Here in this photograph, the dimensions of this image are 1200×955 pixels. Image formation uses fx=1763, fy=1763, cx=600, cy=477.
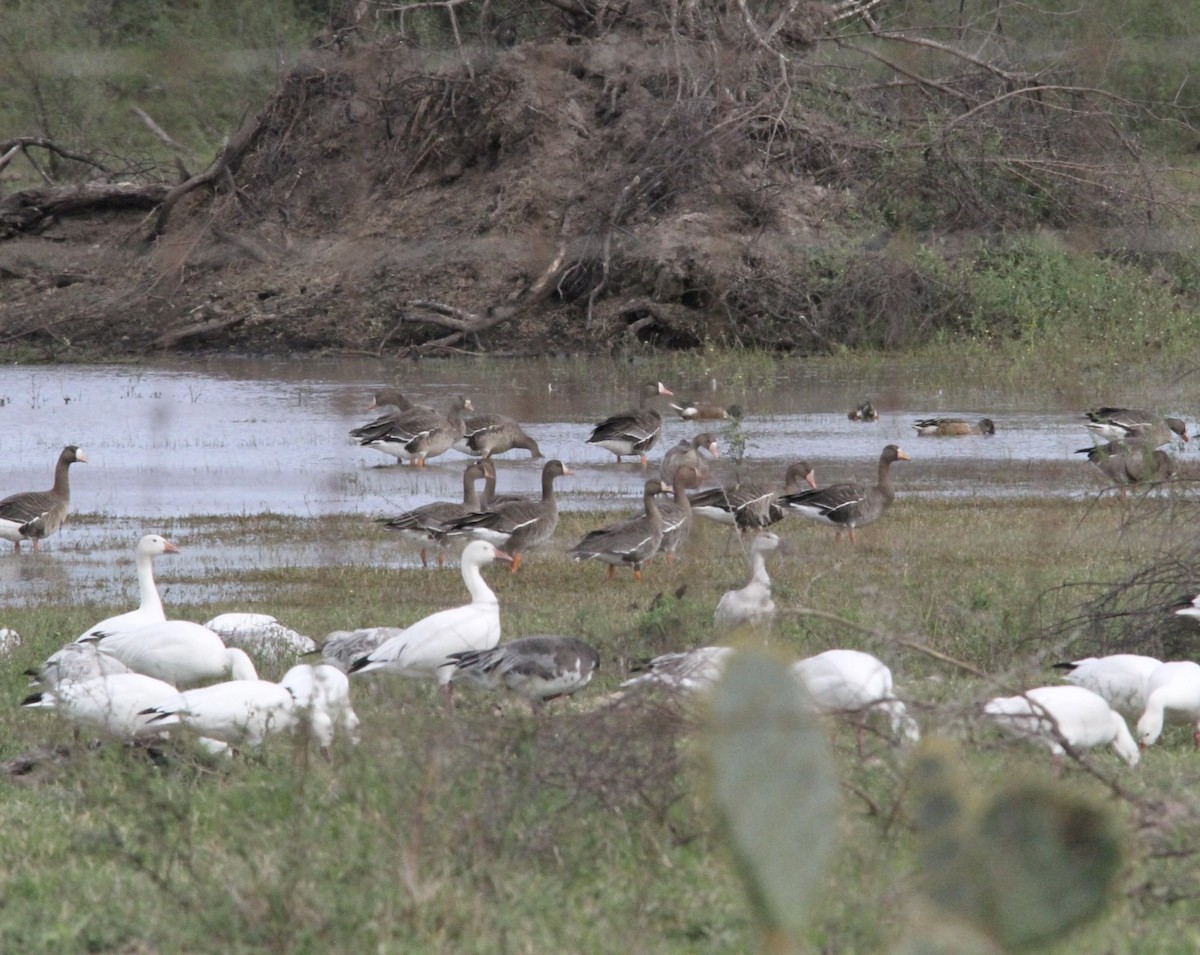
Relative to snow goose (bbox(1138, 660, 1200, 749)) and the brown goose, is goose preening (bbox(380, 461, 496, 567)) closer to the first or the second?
the brown goose

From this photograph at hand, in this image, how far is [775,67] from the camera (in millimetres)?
23922

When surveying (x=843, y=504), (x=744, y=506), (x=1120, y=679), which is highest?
(x=1120, y=679)

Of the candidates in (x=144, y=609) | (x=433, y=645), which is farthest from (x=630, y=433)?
(x=433, y=645)

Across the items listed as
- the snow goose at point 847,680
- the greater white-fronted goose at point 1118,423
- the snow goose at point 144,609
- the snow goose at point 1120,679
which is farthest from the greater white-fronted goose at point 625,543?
the greater white-fronted goose at point 1118,423

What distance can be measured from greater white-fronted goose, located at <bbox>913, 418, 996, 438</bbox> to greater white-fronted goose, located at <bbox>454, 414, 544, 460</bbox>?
12.8ft

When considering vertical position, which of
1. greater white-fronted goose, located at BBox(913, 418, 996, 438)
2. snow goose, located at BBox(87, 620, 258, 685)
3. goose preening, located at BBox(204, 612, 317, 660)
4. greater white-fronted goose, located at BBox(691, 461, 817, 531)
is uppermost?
snow goose, located at BBox(87, 620, 258, 685)

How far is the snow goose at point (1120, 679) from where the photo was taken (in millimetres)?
7543

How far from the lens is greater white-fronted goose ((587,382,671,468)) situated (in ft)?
52.9

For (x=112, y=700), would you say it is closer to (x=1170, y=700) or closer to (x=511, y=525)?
(x=1170, y=700)

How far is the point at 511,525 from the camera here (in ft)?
38.7

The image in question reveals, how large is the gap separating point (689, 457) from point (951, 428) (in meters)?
3.48

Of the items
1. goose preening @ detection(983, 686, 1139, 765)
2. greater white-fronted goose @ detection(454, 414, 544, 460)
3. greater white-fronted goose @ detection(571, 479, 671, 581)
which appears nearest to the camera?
goose preening @ detection(983, 686, 1139, 765)

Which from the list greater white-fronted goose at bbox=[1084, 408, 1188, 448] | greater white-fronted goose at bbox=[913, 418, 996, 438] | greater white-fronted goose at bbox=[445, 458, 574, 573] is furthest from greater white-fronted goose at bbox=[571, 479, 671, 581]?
greater white-fronted goose at bbox=[913, 418, 996, 438]

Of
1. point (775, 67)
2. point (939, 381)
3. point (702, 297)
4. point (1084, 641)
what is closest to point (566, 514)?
point (1084, 641)
